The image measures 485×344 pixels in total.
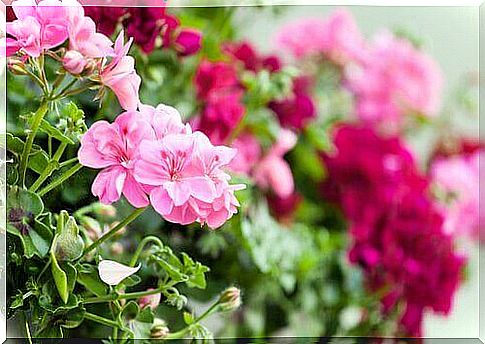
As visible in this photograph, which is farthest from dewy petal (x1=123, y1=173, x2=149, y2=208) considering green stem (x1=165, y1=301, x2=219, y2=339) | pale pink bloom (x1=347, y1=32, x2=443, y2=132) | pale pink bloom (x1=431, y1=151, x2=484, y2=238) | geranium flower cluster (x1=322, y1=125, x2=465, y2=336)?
pale pink bloom (x1=347, y1=32, x2=443, y2=132)

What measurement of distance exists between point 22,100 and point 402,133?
599 millimetres

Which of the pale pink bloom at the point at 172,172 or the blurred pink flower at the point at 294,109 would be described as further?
the blurred pink flower at the point at 294,109

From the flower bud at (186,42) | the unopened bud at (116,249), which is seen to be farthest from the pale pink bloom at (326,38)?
the unopened bud at (116,249)

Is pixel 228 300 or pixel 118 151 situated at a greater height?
pixel 118 151

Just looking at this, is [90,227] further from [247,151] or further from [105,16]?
[247,151]

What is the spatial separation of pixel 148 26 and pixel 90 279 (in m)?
0.14

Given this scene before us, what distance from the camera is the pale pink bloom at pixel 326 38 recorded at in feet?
2.77

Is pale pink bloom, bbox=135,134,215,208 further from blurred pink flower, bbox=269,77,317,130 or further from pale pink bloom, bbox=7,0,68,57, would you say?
blurred pink flower, bbox=269,77,317,130

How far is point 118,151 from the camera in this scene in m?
0.35

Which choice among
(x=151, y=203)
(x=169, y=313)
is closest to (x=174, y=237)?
(x=169, y=313)

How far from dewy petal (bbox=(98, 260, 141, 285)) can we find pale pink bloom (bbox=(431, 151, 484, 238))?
1.47 ft

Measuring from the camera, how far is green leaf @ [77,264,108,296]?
1.25 ft

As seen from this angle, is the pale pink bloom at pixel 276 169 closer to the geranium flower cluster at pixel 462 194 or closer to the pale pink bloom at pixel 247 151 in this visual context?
the pale pink bloom at pixel 247 151

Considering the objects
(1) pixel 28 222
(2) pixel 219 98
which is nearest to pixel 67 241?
(1) pixel 28 222
